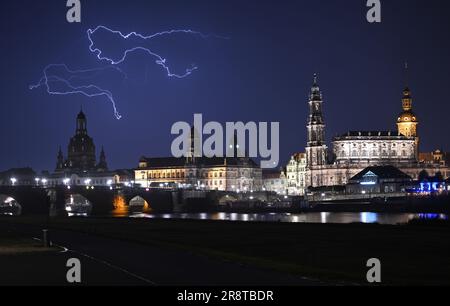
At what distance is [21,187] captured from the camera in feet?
561

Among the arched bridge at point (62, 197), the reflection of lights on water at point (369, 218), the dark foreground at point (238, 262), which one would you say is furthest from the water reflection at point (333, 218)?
the dark foreground at point (238, 262)

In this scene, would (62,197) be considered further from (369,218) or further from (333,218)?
(369,218)

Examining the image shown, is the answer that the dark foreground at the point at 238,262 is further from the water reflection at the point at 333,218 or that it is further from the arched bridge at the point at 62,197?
the arched bridge at the point at 62,197

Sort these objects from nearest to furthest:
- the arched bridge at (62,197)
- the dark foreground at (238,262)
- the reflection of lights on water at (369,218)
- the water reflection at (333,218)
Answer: the dark foreground at (238,262) → the reflection of lights on water at (369,218) → the water reflection at (333,218) → the arched bridge at (62,197)

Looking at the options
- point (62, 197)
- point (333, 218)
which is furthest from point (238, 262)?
point (62, 197)

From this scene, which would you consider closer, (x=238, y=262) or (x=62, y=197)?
(x=238, y=262)

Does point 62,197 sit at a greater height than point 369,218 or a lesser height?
greater

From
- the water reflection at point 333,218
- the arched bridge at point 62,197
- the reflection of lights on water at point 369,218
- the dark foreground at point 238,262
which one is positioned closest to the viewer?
the dark foreground at point 238,262

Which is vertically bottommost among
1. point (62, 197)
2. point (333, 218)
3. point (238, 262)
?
point (333, 218)

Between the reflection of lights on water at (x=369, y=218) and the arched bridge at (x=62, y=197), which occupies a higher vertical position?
the arched bridge at (x=62, y=197)
